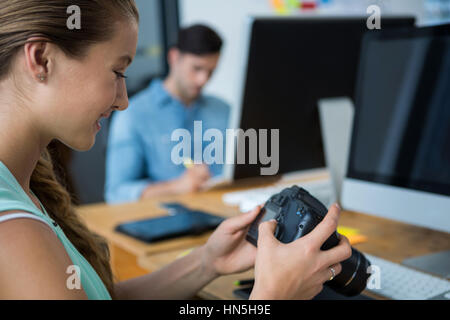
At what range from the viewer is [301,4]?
397cm

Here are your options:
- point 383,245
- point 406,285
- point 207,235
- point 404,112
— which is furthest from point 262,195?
point 406,285

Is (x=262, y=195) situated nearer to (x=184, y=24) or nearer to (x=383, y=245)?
(x=383, y=245)

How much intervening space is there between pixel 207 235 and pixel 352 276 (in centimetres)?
58

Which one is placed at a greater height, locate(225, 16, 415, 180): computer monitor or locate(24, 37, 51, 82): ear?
locate(24, 37, 51, 82): ear

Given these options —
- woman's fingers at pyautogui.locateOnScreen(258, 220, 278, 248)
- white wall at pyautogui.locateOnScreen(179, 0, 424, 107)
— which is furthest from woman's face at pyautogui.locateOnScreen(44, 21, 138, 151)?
white wall at pyautogui.locateOnScreen(179, 0, 424, 107)

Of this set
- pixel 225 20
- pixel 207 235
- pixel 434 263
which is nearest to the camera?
pixel 434 263

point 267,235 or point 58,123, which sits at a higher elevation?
point 58,123

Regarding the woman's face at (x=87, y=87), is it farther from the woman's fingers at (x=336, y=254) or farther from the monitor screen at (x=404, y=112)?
the monitor screen at (x=404, y=112)

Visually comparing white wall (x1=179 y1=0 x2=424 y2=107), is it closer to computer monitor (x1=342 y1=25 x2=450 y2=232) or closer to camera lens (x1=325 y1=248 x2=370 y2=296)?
computer monitor (x1=342 y1=25 x2=450 y2=232)

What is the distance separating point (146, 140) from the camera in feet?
7.68

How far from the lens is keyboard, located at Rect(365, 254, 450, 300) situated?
88 centimetres

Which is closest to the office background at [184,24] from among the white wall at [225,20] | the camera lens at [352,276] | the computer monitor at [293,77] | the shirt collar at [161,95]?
the white wall at [225,20]

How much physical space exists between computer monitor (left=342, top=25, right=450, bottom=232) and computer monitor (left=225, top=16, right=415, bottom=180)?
29cm

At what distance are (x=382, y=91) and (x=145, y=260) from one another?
0.66 m
